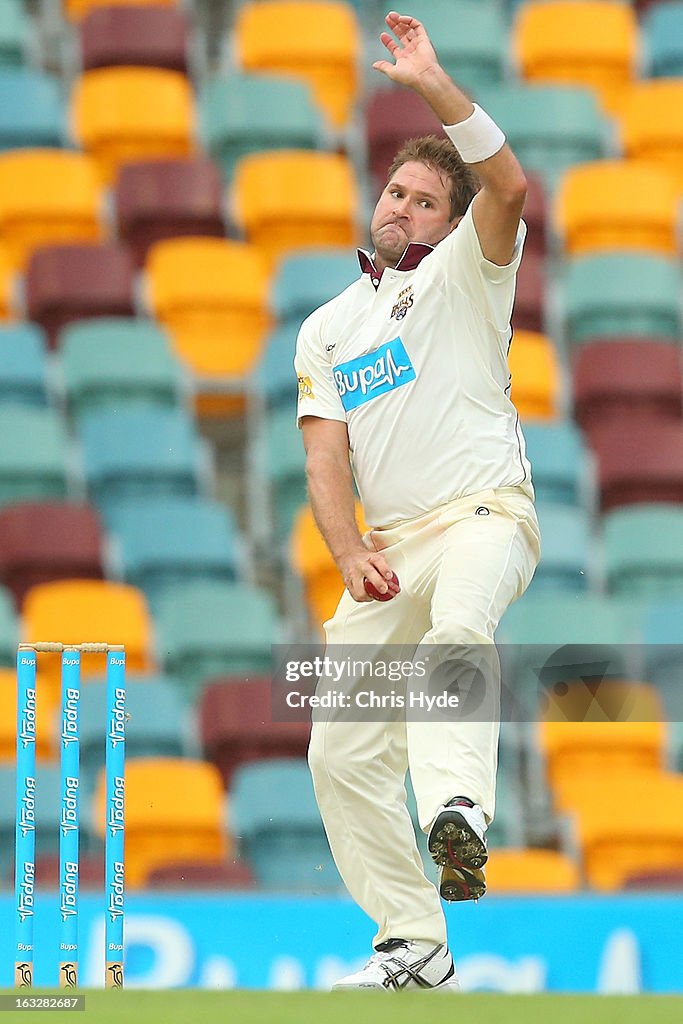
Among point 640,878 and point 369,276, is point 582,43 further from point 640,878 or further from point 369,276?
point 369,276

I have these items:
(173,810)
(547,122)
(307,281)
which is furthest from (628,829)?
(547,122)

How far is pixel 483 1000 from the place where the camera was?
3338mm

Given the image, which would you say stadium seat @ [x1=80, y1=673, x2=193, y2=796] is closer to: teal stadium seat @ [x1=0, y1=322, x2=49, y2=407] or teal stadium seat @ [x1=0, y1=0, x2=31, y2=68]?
teal stadium seat @ [x1=0, y1=322, x2=49, y2=407]

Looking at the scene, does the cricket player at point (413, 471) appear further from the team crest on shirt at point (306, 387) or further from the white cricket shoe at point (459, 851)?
the white cricket shoe at point (459, 851)

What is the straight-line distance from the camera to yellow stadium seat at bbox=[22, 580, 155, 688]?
22.7ft

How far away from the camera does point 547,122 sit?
906 centimetres

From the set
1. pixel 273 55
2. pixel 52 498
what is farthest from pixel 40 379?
pixel 273 55

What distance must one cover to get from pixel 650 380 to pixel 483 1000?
197 inches

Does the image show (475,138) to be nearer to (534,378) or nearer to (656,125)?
(534,378)

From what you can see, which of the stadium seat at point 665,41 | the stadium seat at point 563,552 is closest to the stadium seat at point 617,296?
the stadium seat at point 563,552

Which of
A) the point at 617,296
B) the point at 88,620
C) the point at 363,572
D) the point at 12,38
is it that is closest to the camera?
the point at 363,572

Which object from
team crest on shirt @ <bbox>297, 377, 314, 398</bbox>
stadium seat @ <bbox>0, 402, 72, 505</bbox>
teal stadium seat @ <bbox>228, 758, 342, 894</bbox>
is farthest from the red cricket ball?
stadium seat @ <bbox>0, 402, 72, 505</bbox>

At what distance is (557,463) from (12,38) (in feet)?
11.3

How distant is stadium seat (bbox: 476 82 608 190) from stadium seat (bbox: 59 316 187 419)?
2070mm
